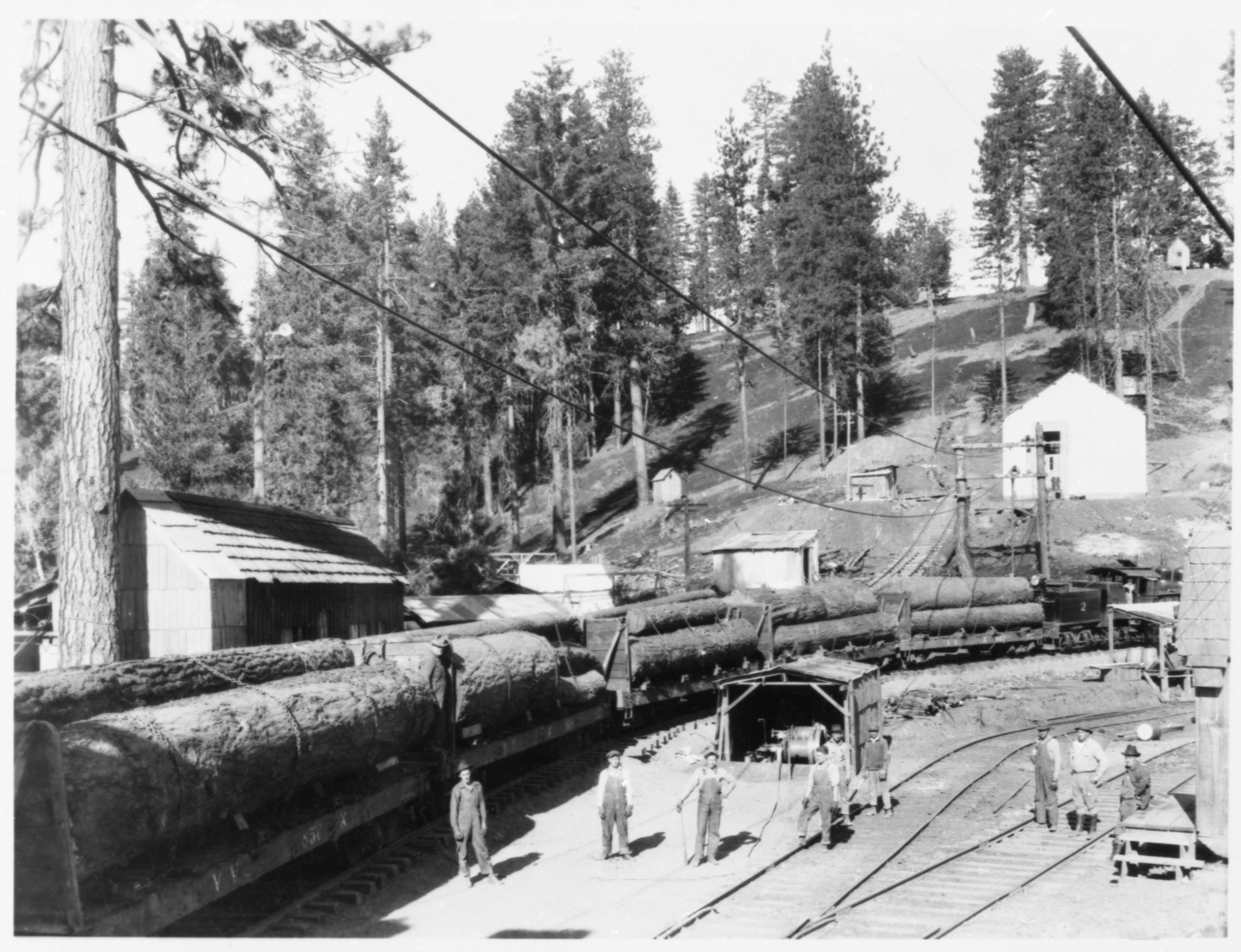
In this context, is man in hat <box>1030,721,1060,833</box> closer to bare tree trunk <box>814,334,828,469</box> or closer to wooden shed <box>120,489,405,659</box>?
wooden shed <box>120,489,405,659</box>

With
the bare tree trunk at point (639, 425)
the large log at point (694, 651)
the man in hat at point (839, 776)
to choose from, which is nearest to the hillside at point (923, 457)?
the bare tree trunk at point (639, 425)

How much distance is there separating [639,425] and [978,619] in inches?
1154

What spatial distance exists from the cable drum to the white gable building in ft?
123

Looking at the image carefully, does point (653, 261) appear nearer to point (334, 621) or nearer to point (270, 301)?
point (270, 301)

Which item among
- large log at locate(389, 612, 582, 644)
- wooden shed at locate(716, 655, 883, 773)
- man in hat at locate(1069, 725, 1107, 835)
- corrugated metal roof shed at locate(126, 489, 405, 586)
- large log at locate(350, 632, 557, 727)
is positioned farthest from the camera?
wooden shed at locate(716, 655, 883, 773)

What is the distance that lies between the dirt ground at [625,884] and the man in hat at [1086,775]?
1.65 metres

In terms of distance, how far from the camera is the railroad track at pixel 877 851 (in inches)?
495

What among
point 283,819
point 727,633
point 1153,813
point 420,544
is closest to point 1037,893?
point 1153,813

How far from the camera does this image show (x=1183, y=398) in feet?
226

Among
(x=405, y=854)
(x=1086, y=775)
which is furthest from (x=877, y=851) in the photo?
(x=405, y=854)

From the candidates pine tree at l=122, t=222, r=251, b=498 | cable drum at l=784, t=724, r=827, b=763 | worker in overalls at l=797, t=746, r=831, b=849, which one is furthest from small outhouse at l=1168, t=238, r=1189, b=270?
worker in overalls at l=797, t=746, r=831, b=849

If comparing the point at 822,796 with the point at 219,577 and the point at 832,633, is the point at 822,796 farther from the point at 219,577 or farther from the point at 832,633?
the point at 832,633

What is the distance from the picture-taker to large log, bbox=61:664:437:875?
9.47 meters

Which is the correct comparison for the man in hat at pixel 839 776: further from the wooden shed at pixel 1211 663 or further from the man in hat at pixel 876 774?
the wooden shed at pixel 1211 663
